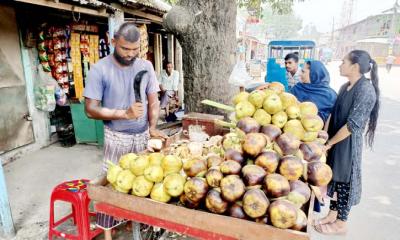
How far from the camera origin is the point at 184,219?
1369 mm

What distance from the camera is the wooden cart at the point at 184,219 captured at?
1.24 m

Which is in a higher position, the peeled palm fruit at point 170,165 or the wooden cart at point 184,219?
the peeled palm fruit at point 170,165

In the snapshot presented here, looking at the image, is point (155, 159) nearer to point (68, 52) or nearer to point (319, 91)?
point (319, 91)

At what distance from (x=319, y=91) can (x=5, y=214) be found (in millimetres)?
3557

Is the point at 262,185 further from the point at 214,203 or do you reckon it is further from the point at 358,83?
the point at 358,83

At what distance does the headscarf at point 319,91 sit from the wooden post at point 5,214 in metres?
3.25

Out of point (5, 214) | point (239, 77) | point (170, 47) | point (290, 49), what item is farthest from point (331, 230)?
point (290, 49)

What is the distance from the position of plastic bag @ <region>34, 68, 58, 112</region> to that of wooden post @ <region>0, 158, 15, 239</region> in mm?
2684

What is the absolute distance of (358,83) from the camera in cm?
274

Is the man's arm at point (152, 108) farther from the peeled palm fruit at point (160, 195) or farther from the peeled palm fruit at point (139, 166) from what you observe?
the peeled palm fruit at point (160, 195)

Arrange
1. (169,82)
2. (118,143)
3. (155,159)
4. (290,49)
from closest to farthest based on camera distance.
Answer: (155,159) < (118,143) < (169,82) < (290,49)

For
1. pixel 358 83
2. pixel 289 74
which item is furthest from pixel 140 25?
pixel 358 83

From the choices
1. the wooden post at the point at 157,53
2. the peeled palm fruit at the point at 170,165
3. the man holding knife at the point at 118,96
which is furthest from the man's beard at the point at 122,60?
the wooden post at the point at 157,53

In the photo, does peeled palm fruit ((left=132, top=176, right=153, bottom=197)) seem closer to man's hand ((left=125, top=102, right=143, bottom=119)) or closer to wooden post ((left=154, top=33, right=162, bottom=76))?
man's hand ((left=125, top=102, right=143, bottom=119))
